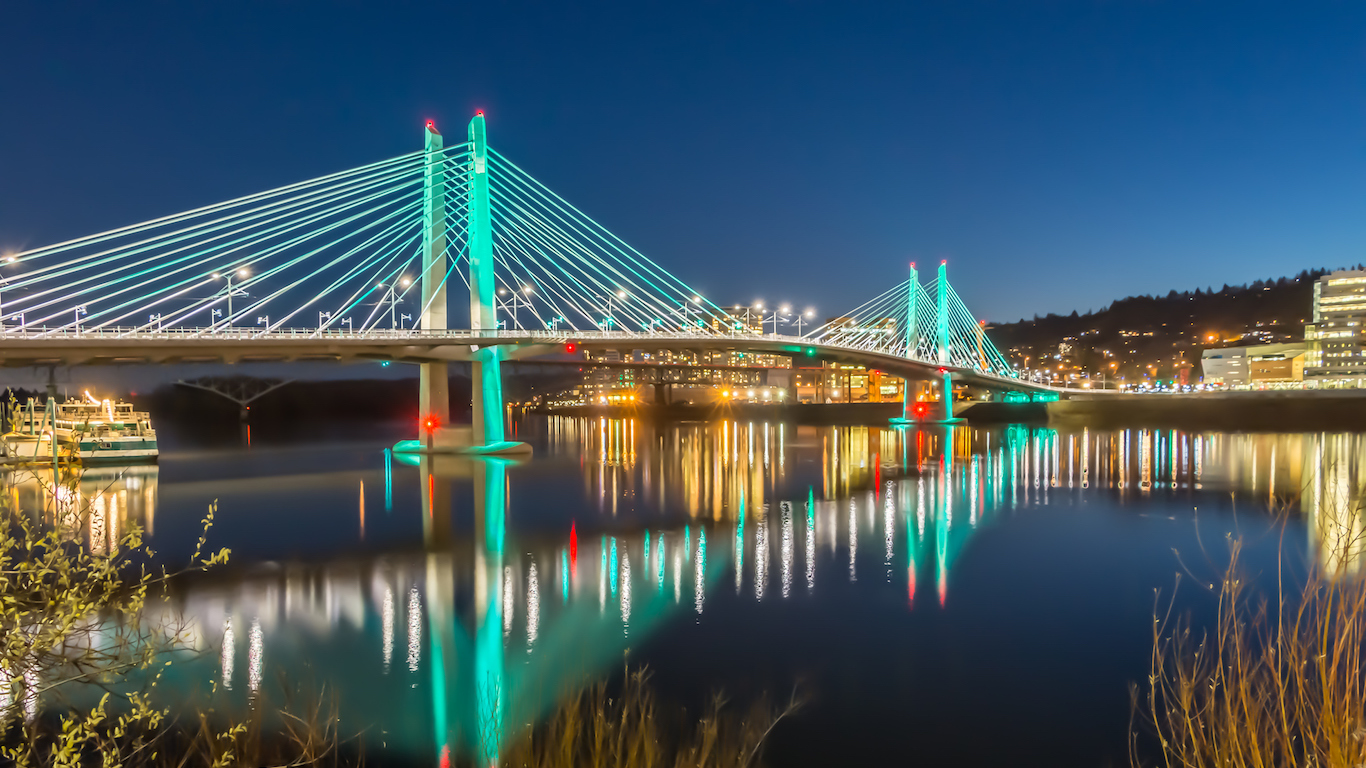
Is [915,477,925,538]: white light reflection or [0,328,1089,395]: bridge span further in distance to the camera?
[0,328,1089,395]: bridge span

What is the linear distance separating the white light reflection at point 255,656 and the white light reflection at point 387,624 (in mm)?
1271

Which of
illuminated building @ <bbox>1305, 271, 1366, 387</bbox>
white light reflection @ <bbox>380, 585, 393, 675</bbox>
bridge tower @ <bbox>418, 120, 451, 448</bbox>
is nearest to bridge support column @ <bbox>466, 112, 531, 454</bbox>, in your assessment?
bridge tower @ <bbox>418, 120, 451, 448</bbox>

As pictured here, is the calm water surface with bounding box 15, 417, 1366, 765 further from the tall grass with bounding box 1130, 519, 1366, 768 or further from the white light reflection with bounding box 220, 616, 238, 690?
the tall grass with bounding box 1130, 519, 1366, 768

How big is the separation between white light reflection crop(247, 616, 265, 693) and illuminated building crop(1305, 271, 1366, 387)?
3591 inches

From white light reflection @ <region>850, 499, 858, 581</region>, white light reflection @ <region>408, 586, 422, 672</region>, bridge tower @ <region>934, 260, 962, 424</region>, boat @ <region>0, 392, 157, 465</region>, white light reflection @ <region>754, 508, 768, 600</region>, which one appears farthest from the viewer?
bridge tower @ <region>934, 260, 962, 424</region>

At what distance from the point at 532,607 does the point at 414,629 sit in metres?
1.66

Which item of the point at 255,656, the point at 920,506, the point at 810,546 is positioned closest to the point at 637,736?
the point at 255,656

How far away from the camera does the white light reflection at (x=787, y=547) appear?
13.1 metres

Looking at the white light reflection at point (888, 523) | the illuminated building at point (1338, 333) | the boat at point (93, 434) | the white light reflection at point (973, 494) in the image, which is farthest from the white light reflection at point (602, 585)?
the illuminated building at point (1338, 333)

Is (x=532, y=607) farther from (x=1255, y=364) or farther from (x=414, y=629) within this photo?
(x=1255, y=364)

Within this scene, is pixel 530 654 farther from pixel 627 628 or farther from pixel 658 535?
pixel 658 535

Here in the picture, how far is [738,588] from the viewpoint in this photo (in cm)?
1280

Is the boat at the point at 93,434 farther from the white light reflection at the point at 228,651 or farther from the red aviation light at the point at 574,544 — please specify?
the white light reflection at the point at 228,651

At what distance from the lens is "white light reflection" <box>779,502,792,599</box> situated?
1310cm
